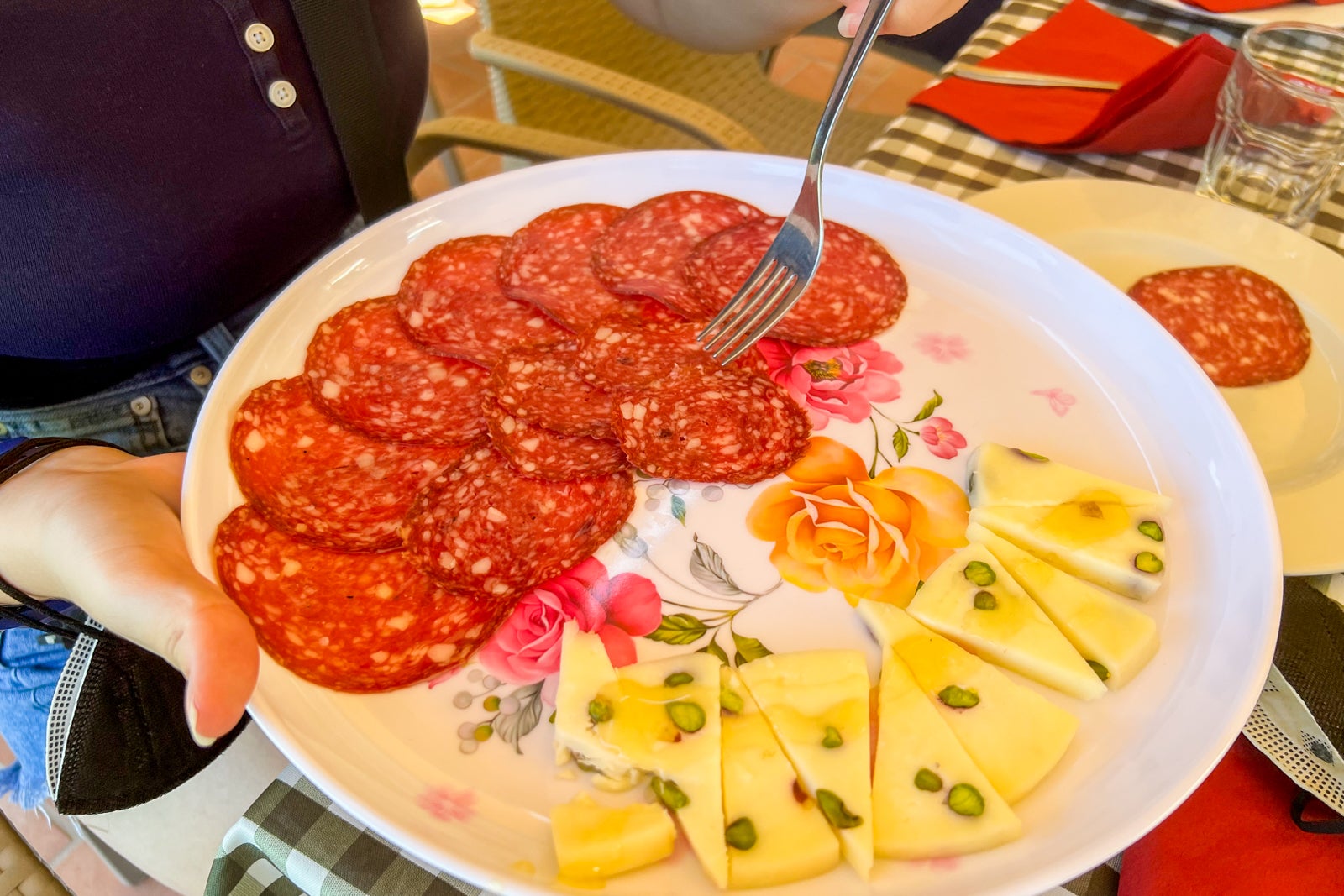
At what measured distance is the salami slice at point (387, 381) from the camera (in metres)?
0.88

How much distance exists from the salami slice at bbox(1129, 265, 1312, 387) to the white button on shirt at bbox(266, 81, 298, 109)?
99cm

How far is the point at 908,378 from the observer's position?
0.94m

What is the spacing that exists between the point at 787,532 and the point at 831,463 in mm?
105

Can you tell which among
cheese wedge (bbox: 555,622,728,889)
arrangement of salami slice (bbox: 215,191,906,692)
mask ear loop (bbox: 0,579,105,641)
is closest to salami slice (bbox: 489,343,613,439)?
arrangement of salami slice (bbox: 215,191,906,692)

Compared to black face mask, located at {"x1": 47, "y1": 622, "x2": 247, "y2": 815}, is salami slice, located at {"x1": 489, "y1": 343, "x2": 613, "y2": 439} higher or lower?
higher

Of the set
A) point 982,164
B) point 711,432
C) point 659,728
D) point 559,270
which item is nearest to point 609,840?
point 659,728

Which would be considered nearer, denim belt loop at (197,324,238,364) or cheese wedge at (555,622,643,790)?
cheese wedge at (555,622,643,790)

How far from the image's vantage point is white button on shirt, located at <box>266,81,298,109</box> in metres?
0.87

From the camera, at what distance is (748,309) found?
913mm

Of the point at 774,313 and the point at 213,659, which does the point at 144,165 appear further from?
the point at 774,313

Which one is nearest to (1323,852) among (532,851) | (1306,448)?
(1306,448)

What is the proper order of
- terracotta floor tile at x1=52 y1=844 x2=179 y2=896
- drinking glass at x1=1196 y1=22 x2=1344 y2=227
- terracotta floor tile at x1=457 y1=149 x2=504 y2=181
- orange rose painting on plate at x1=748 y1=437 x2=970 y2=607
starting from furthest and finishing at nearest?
terracotta floor tile at x1=457 y1=149 x2=504 y2=181, terracotta floor tile at x1=52 y1=844 x2=179 y2=896, drinking glass at x1=1196 y1=22 x2=1344 y2=227, orange rose painting on plate at x1=748 y1=437 x2=970 y2=607

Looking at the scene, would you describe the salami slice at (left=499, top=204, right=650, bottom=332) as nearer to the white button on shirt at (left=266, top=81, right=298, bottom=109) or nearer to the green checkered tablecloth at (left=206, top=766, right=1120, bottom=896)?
the white button on shirt at (left=266, top=81, right=298, bottom=109)

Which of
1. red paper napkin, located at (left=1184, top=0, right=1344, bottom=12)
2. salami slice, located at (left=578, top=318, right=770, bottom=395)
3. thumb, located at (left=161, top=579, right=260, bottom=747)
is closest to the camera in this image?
thumb, located at (left=161, top=579, right=260, bottom=747)
